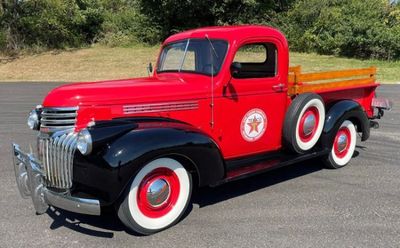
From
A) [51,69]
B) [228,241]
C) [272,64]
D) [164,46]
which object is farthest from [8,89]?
[228,241]

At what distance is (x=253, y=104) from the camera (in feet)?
16.0

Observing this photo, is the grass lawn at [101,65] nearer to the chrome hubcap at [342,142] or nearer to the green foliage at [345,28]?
the green foliage at [345,28]

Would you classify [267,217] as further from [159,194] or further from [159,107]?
[159,107]

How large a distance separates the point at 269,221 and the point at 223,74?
5.20ft

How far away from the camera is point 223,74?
4609mm

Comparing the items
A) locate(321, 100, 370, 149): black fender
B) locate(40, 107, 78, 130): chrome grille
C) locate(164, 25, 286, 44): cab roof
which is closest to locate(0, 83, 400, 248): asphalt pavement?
locate(321, 100, 370, 149): black fender

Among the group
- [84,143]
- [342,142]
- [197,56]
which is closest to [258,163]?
[197,56]

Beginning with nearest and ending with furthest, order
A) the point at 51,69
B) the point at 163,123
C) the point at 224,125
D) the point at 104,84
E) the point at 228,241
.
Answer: the point at 228,241, the point at 163,123, the point at 104,84, the point at 224,125, the point at 51,69

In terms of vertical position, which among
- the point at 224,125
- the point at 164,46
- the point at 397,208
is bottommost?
the point at 397,208

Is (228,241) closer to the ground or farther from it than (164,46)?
closer to the ground

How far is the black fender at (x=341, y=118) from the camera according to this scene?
18.1ft

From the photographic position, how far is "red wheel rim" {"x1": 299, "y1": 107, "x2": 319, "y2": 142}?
206 inches

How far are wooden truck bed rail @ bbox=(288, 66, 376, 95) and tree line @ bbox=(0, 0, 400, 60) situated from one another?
1787 cm

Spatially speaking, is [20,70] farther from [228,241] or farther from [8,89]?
[228,241]
